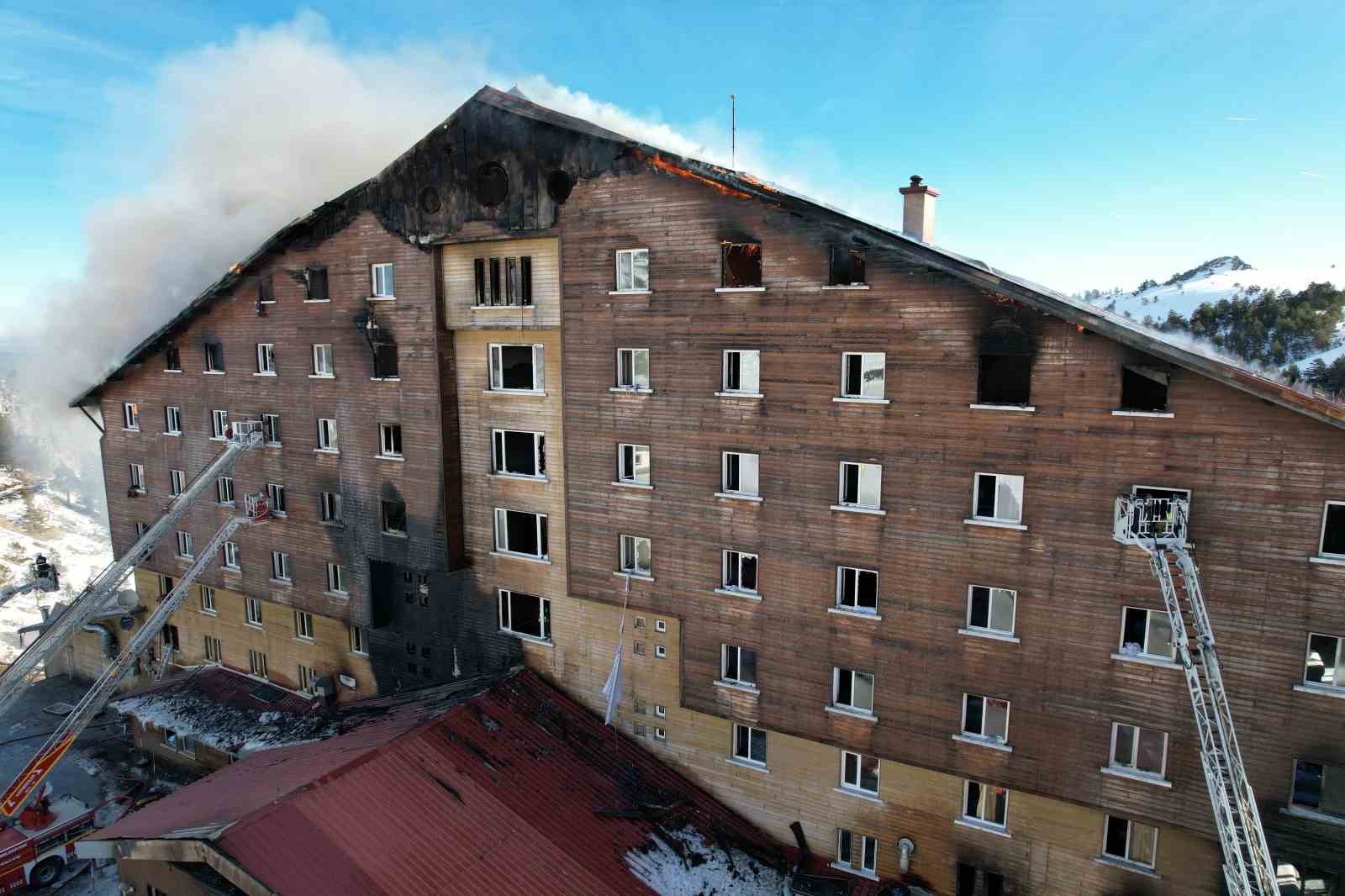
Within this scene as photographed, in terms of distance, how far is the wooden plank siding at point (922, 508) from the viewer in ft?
52.7

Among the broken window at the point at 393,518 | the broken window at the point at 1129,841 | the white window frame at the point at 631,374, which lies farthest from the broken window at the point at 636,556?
the broken window at the point at 1129,841

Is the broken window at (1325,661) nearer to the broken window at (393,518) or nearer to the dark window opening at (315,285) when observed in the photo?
the broken window at (393,518)

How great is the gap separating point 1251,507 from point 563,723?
19.7 meters

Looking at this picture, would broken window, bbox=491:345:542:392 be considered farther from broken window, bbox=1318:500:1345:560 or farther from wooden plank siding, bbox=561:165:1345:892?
broken window, bbox=1318:500:1345:560

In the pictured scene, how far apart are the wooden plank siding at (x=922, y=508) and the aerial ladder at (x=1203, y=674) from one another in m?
0.62

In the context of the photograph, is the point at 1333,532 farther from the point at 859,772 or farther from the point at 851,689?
the point at 859,772

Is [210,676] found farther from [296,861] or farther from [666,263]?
[666,263]

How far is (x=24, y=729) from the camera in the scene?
126 ft

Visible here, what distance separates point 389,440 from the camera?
92.0 feet

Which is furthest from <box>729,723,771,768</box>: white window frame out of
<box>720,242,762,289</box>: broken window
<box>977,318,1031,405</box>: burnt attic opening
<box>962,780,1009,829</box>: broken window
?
<box>720,242,762,289</box>: broken window

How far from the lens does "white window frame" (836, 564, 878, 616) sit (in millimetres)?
20312

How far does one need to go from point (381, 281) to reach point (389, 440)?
581 cm

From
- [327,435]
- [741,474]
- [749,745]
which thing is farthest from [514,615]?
[327,435]

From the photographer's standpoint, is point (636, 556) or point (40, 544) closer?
point (636, 556)
